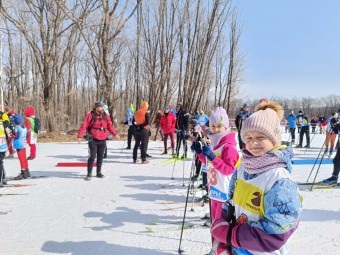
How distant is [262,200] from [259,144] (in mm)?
317

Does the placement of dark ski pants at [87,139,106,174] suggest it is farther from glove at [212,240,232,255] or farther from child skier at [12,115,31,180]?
glove at [212,240,232,255]

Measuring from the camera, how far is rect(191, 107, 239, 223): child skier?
2.95 metres

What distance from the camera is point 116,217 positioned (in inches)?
182

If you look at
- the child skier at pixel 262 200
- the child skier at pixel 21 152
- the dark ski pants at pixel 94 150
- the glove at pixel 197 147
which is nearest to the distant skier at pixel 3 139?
the child skier at pixel 21 152

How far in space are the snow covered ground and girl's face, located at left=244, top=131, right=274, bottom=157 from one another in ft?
7.46

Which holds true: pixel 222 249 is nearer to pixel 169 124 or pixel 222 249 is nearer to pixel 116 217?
pixel 116 217

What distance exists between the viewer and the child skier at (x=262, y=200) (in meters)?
1.46

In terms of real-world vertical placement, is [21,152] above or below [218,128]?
below

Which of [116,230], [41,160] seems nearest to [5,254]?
[116,230]

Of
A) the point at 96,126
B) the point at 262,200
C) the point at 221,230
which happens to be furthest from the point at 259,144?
the point at 96,126

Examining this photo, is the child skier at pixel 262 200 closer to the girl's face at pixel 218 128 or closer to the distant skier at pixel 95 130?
the girl's face at pixel 218 128

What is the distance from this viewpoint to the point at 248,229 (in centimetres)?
151

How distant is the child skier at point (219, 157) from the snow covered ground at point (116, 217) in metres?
0.78

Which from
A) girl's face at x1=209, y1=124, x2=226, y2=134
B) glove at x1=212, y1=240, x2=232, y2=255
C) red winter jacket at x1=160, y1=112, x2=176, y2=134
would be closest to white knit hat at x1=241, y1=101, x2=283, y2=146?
glove at x1=212, y1=240, x2=232, y2=255
